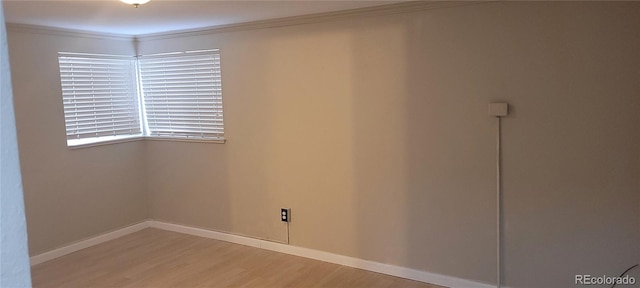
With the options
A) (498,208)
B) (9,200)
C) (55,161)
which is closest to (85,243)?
(55,161)

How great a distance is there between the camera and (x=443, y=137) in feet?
10.9

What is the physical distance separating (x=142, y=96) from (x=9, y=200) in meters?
4.71

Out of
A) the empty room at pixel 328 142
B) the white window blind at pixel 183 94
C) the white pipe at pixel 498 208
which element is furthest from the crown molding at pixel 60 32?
the white pipe at pixel 498 208

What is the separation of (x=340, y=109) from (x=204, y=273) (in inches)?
65.6

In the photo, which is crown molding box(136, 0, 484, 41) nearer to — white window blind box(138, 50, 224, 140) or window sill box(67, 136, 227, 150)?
white window blind box(138, 50, 224, 140)

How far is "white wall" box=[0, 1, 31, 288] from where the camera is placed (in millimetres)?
485

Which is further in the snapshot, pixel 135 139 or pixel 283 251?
pixel 135 139

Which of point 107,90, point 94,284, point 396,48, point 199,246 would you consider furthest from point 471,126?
point 107,90

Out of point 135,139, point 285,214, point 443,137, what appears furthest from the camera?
point 135,139

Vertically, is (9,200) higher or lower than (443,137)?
higher

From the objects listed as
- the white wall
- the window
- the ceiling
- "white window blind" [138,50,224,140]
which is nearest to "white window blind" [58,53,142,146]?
the window

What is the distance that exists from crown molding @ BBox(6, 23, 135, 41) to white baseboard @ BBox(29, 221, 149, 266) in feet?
6.11

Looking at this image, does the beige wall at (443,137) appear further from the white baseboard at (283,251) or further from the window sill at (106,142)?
the window sill at (106,142)

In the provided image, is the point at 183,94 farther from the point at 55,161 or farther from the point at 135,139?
the point at 55,161
